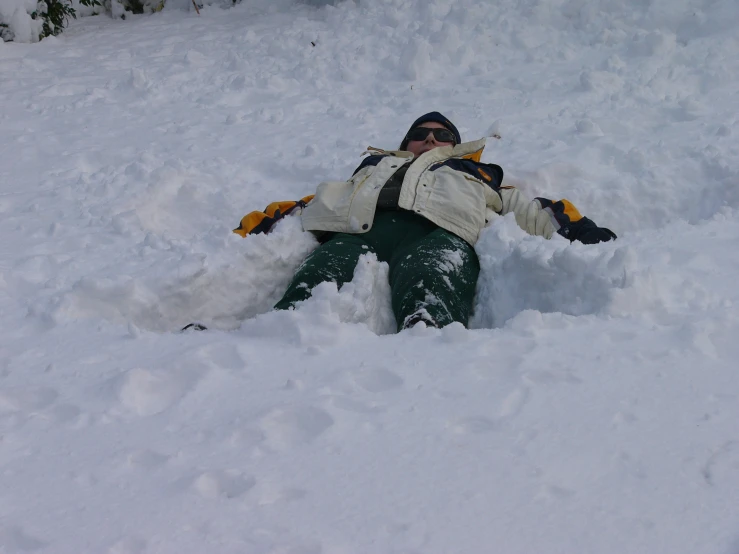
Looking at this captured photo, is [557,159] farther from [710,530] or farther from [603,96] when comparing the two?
[710,530]

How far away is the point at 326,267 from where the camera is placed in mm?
3426

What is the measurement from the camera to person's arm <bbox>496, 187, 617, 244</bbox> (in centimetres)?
371

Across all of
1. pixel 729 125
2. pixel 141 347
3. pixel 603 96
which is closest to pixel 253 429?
pixel 141 347

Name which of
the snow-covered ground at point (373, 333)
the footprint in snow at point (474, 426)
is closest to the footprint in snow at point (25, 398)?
the snow-covered ground at point (373, 333)

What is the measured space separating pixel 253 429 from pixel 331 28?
6350mm

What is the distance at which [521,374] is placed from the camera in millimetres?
2240

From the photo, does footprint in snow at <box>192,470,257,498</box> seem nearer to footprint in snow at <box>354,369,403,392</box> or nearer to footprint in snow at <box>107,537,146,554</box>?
footprint in snow at <box>107,537,146,554</box>

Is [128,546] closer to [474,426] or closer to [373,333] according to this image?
[474,426]

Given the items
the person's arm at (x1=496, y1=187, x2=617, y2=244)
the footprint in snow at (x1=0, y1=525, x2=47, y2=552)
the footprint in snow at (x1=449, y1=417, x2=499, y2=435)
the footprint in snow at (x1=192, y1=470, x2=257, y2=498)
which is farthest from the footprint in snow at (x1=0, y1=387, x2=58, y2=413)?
the person's arm at (x1=496, y1=187, x2=617, y2=244)

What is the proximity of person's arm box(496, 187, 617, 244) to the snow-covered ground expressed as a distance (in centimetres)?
27

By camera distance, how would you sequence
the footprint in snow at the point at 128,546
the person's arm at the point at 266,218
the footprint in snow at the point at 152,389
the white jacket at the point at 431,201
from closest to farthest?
the footprint in snow at the point at 128,546
the footprint in snow at the point at 152,389
the white jacket at the point at 431,201
the person's arm at the point at 266,218

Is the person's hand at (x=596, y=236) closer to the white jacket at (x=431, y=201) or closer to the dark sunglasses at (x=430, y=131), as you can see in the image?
the white jacket at (x=431, y=201)

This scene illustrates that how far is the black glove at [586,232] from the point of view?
12.0 ft

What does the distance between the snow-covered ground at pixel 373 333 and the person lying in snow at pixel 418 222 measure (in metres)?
0.14
